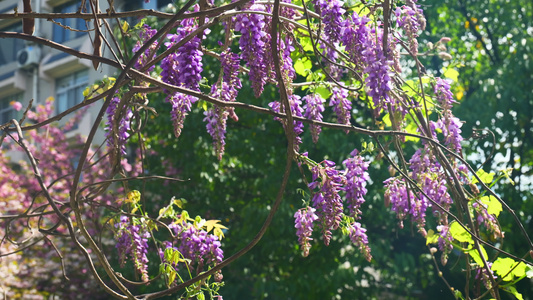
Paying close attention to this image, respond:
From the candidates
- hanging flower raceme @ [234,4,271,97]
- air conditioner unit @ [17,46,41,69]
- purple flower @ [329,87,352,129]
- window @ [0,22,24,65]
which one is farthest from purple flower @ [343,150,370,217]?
window @ [0,22,24,65]

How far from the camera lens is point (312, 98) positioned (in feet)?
7.77

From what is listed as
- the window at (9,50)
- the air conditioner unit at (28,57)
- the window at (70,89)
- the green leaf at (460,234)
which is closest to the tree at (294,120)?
the green leaf at (460,234)

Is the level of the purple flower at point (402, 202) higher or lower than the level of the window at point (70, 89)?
higher

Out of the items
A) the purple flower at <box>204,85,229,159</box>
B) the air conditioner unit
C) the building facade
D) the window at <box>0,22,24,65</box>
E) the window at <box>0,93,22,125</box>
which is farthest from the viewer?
the window at <box>0,22,24,65</box>

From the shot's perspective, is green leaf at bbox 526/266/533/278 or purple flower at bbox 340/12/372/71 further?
purple flower at bbox 340/12/372/71

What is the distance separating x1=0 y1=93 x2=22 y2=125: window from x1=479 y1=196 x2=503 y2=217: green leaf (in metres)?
15.9

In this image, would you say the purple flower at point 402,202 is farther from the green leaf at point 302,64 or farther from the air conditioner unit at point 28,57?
the air conditioner unit at point 28,57

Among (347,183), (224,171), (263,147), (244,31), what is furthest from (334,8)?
(224,171)

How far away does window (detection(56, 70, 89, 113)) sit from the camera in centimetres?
1584

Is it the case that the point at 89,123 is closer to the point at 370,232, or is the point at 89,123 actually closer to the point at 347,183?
the point at 370,232

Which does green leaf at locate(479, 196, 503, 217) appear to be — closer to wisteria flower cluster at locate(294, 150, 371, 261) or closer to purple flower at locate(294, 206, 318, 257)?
wisteria flower cluster at locate(294, 150, 371, 261)

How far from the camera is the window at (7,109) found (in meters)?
17.1

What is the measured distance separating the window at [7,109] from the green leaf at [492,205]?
15.9m

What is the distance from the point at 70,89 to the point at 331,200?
48.6 ft
